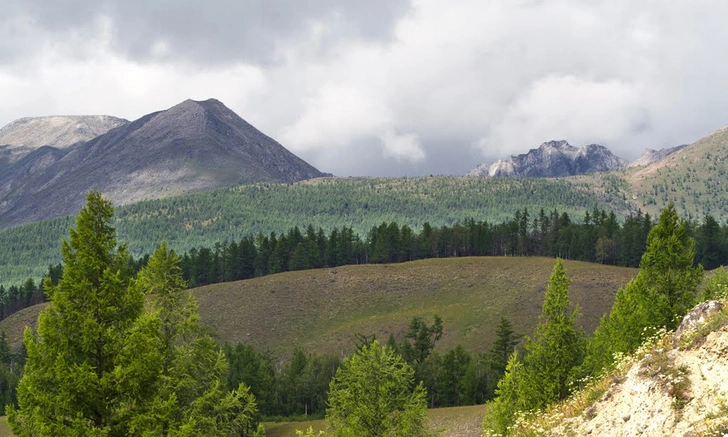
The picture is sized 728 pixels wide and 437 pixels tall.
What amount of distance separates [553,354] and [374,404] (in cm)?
1066

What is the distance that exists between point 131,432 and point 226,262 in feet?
514

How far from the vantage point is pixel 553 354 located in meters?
33.3

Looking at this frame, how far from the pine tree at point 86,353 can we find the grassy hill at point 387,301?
105536mm

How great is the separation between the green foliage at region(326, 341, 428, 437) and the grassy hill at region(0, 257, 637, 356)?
290 ft

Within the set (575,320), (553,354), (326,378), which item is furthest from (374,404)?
(326,378)

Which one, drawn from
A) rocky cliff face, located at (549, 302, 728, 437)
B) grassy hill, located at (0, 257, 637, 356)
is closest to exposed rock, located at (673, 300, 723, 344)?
rocky cliff face, located at (549, 302, 728, 437)

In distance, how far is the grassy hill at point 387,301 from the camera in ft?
418

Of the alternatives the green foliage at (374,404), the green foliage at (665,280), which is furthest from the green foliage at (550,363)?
the green foliage at (374,404)

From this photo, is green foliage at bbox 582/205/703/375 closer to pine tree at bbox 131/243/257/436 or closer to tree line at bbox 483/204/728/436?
tree line at bbox 483/204/728/436

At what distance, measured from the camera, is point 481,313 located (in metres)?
132

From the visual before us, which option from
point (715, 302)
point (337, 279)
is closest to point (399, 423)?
point (715, 302)

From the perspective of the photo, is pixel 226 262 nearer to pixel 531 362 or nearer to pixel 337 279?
pixel 337 279

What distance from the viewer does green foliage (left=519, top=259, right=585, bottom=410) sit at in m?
33.0

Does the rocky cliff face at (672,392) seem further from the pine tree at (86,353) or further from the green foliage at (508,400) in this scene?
the green foliage at (508,400)
